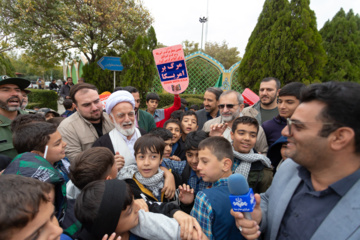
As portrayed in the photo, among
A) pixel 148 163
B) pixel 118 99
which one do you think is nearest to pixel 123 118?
pixel 118 99

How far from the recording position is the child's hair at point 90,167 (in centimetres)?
173

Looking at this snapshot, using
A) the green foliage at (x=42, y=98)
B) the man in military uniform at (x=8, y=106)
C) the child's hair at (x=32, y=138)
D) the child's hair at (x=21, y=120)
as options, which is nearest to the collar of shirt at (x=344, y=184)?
the child's hair at (x=32, y=138)

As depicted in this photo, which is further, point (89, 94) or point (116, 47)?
point (116, 47)

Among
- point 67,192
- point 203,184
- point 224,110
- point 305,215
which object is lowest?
point 203,184

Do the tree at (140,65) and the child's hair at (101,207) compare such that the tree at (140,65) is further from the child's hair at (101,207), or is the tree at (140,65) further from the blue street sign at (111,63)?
the child's hair at (101,207)

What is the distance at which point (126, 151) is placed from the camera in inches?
104

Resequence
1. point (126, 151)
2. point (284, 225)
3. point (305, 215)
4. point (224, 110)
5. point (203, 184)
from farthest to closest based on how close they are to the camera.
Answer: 1. point (224, 110)
2. point (126, 151)
3. point (203, 184)
4. point (284, 225)
5. point (305, 215)

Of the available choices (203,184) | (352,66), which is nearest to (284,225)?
(203,184)

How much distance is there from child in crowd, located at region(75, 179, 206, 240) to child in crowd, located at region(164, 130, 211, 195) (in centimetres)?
102

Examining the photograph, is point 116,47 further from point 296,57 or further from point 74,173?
point 74,173

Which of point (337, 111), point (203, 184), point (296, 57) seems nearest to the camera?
point (337, 111)

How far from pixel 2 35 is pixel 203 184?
17.2m

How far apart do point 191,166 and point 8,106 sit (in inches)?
103

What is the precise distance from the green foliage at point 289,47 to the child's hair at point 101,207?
6954 millimetres
